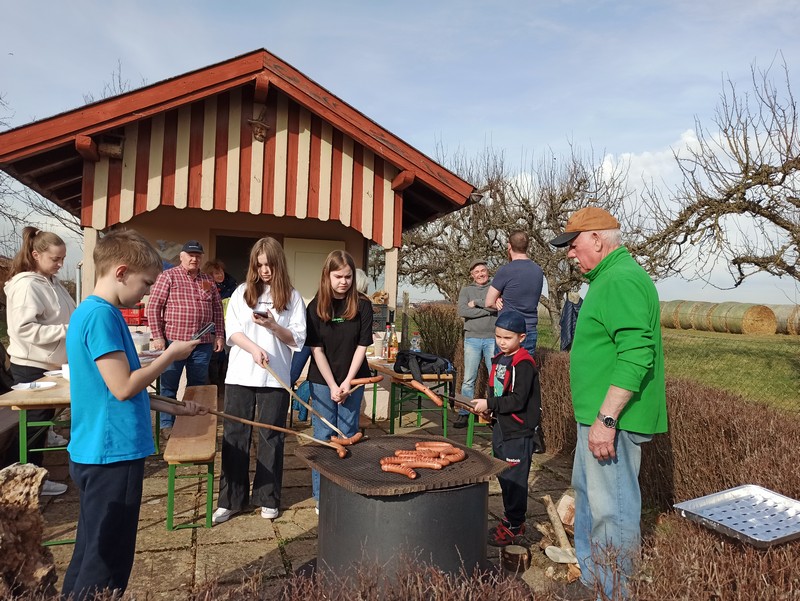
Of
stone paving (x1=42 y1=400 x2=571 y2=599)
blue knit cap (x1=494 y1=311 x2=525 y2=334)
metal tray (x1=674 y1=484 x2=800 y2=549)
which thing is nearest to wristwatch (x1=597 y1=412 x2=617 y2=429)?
metal tray (x1=674 y1=484 x2=800 y2=549)

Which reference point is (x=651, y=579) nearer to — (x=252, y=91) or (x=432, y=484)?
(x=432, y=484)

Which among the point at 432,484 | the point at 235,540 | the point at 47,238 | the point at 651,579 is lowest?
the point at 235,540

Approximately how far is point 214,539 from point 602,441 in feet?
9.20

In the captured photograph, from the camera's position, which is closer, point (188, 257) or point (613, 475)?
point (613, 475)

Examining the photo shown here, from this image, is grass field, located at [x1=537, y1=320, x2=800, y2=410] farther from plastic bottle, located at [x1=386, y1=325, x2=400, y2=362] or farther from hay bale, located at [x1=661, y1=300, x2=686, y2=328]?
hay bale, located at [x1=661, y1=300, x2=686, y2=328]

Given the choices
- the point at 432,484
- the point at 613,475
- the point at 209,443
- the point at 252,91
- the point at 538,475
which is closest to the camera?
the point at 432,484

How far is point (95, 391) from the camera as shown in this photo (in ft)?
8.19

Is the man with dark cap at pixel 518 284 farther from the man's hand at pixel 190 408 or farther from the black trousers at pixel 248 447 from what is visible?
the man's hand at pixel 190 408

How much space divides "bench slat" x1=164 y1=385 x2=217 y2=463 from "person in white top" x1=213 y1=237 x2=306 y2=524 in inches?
7.2

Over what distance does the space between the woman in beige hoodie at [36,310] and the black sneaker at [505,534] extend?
11.5 ft

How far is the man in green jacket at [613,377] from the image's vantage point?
2.81 m

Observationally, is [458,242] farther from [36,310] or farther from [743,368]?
[36,310]

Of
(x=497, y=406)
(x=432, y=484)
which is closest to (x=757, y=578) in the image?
(x=432, y=484)

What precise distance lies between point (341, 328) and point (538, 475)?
2752 millimetres
